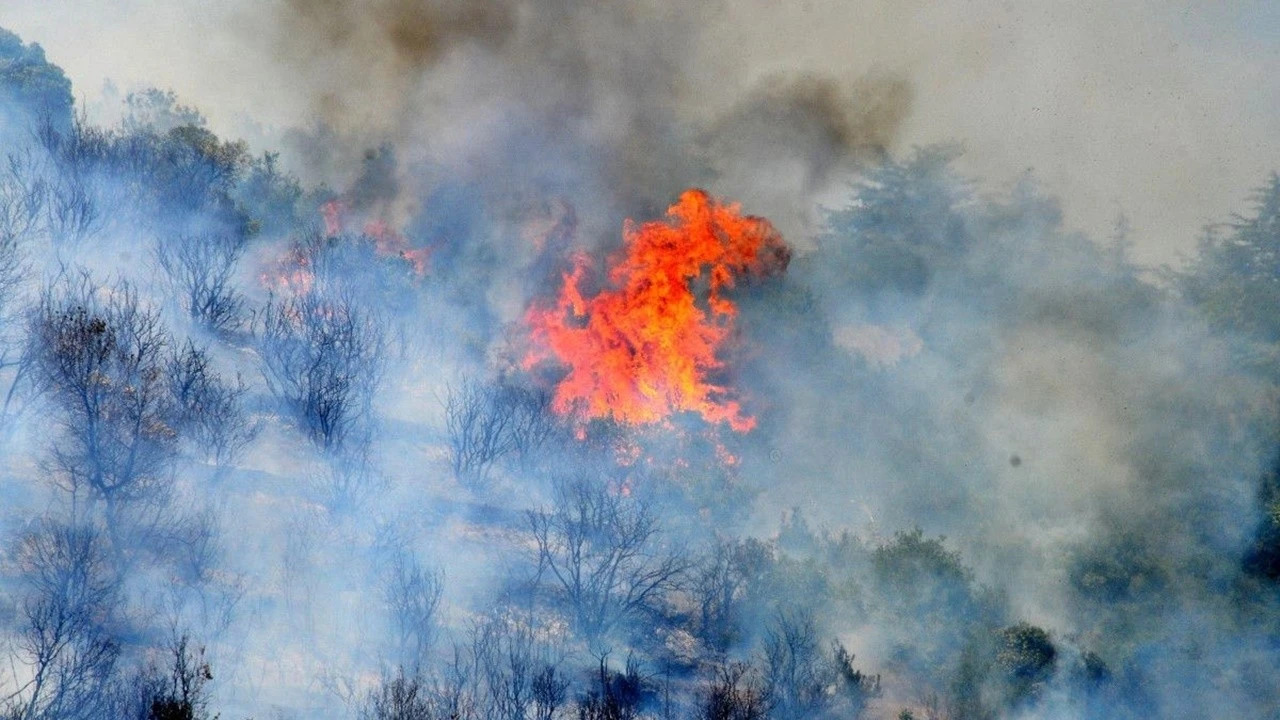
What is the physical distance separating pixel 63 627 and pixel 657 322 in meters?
26.6

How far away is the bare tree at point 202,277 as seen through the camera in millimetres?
39250

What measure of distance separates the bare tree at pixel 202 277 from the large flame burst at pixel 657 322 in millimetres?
12520

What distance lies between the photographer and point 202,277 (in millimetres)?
39594

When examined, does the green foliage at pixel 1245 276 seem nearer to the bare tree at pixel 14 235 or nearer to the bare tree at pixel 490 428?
the bare tree at pixel 490 428

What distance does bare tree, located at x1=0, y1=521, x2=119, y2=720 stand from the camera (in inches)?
983

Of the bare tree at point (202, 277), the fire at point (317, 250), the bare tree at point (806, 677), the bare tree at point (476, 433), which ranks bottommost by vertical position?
the bare tree at point (806, 677)

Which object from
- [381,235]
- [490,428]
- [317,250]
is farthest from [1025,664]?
[381,235]

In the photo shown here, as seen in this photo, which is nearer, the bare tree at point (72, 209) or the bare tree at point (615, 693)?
the bare tree at point (615, 693)

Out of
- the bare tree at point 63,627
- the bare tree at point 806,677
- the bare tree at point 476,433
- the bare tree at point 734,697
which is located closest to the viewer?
the bare tree at point 63,627

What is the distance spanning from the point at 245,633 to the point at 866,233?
43523 mm

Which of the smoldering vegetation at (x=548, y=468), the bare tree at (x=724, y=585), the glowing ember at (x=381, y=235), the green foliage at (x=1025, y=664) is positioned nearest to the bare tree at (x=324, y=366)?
the smoldering vegetation at (x=548, y=468)

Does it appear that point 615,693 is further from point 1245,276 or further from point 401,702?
point 1245,276

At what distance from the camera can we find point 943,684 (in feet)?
125

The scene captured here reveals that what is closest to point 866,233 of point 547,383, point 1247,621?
point 547,383
